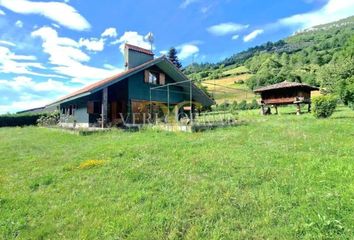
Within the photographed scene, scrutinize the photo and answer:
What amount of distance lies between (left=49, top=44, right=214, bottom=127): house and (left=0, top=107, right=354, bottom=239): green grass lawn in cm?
1255

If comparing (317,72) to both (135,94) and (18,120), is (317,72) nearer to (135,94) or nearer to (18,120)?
(135,94)

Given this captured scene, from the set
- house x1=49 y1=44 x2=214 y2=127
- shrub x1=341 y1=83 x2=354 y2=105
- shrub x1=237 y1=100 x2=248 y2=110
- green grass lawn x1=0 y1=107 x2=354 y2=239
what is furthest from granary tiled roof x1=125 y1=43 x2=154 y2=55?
shrub x1=237 y1=100 x2=248 y2=110

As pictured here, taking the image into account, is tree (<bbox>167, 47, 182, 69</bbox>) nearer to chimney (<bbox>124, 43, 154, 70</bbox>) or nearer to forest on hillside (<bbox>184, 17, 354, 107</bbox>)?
forest on hillside (<bbox>184, 17, 354, 107</bbox>)

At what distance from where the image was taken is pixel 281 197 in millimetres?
5793

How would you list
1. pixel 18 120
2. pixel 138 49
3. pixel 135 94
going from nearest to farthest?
1. pixel 135 94
2. pixel 138 49
3. pixel 18 120

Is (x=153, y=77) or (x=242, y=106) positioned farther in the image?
(x=242, y=106)

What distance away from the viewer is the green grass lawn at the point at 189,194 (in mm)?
4996

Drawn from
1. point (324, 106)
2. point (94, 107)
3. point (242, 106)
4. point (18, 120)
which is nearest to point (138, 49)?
point (94, 107)

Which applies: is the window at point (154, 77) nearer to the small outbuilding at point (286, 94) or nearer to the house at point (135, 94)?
the house at point (135, 94)

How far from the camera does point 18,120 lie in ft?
132

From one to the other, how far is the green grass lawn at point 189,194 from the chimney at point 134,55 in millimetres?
15875

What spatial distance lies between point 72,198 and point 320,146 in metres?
7.59

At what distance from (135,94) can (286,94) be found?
13511 millimetres

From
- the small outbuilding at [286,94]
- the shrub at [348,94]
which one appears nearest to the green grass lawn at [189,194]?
the shrub at [348,94]
